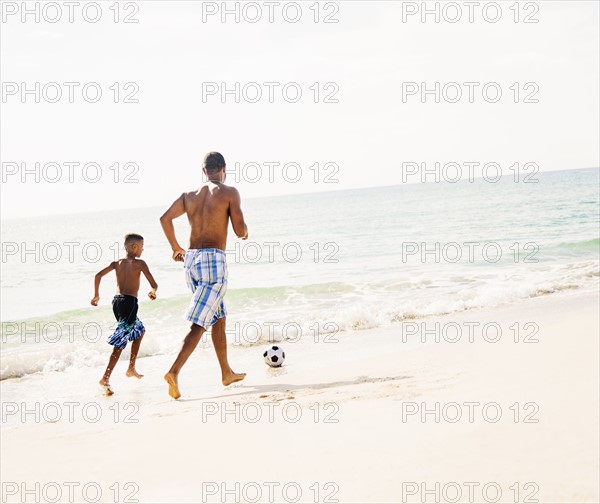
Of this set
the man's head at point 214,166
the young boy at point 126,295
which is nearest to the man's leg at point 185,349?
the man's head at point 214,166

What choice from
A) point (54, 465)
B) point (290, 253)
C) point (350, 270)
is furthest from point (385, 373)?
point (290, 253)

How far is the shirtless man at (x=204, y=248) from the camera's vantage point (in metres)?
5.40

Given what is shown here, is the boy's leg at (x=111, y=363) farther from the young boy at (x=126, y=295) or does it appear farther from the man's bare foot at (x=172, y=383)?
the man's bare foot at (x=172, y=383)

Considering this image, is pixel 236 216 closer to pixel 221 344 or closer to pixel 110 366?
pixel 221 344

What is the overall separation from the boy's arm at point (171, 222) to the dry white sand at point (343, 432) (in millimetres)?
1493

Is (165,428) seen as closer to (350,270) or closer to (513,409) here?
(513,409)

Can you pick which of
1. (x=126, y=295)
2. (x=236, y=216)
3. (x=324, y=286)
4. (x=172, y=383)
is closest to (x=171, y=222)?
(x=236, y=216)

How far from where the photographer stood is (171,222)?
548 centimetres

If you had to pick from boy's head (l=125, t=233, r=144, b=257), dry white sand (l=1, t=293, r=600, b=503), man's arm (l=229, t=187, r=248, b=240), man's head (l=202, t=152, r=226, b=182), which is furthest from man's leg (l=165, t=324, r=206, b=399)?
boy's head (l=125, t=233, r=144, b=257)

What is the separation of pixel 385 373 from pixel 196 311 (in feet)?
7.32

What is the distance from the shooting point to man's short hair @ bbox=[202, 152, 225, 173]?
222 inches

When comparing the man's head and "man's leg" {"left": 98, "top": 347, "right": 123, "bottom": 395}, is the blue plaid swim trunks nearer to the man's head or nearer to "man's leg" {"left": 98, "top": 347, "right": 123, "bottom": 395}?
the man's head

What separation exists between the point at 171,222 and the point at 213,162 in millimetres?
736

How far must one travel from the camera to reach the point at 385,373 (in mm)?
6227
